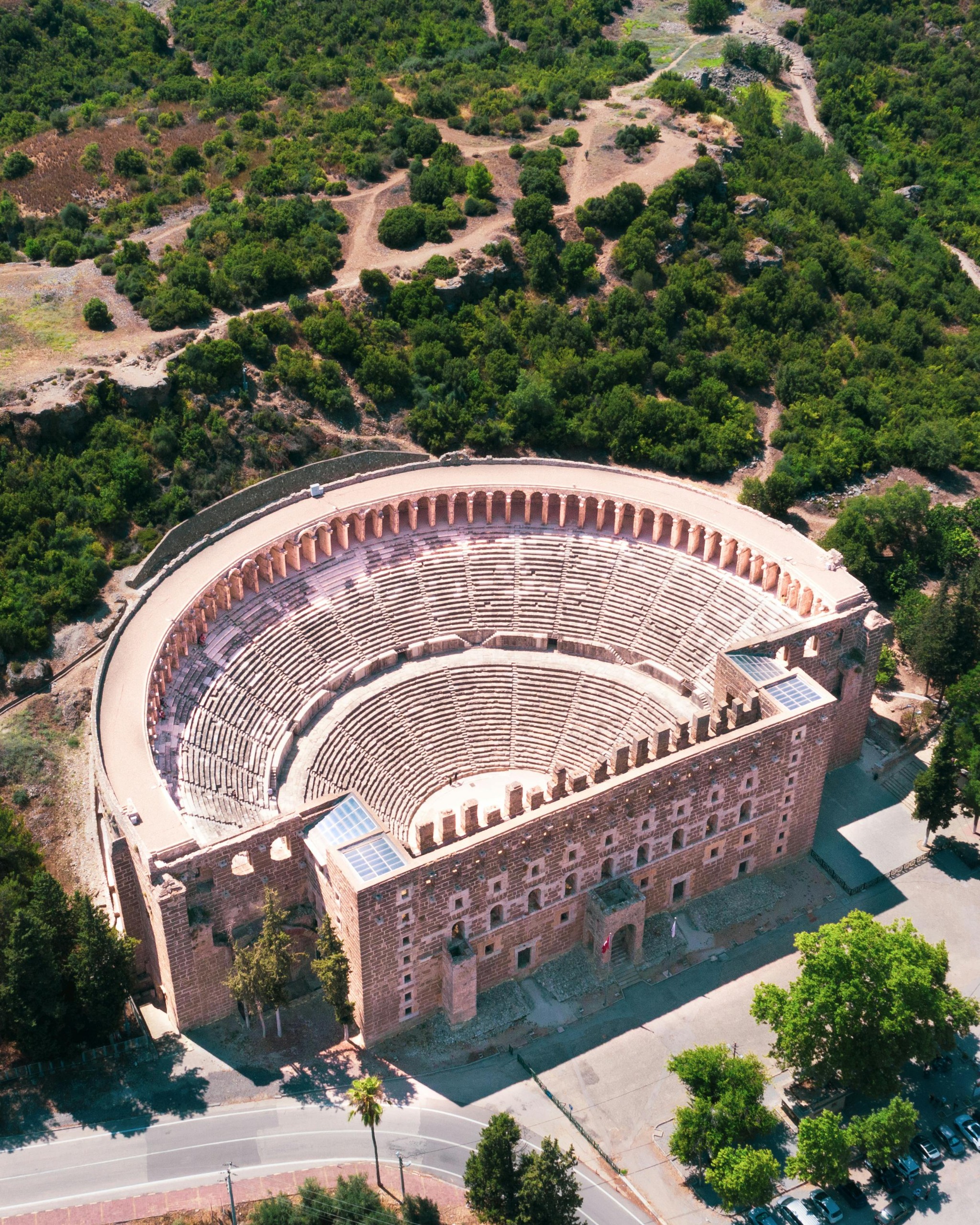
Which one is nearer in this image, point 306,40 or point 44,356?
point 44,356

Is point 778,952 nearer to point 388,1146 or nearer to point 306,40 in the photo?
point 388,1146

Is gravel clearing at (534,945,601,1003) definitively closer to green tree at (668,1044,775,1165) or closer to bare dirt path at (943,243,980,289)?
green tree at (668,1044,775,1165)

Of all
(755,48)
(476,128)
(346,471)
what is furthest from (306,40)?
(346,471)

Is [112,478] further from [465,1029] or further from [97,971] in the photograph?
[465,1029]

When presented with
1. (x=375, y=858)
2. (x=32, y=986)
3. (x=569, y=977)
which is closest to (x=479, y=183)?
(x=375, y=858)

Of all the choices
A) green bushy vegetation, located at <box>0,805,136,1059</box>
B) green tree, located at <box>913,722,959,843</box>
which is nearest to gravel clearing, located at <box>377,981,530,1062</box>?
green bushy vegetation, located at <box>0,805,136,1059</box>
